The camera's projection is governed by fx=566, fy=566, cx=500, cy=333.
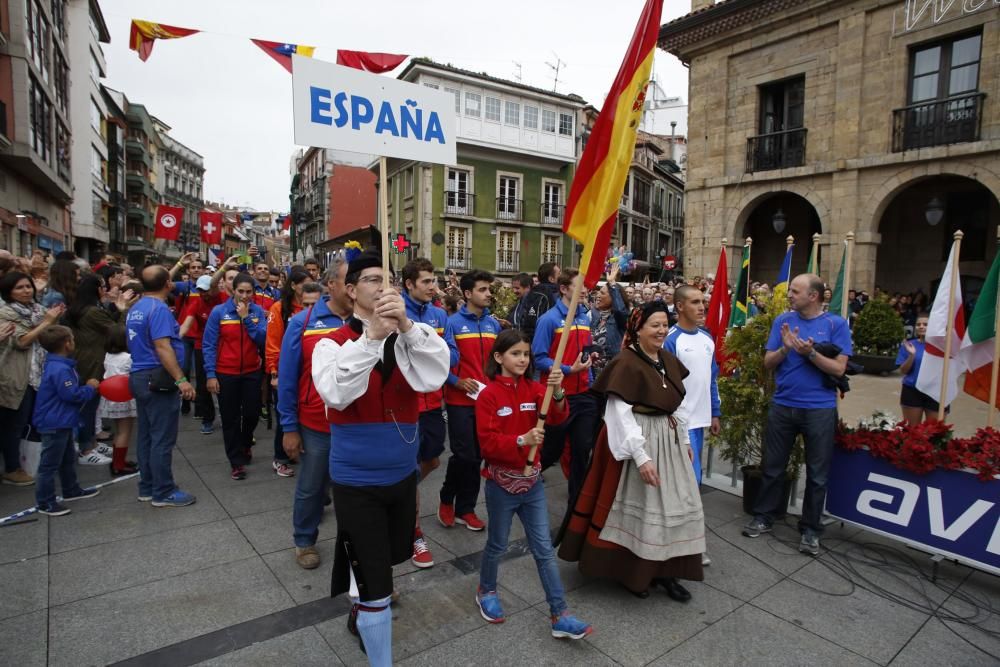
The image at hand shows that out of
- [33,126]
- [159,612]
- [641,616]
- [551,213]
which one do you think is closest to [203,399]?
[159,612]

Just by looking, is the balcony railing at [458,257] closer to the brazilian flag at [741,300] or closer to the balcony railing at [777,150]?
the balcony railing at [777,150]

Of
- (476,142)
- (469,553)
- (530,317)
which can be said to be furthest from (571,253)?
(469,553)

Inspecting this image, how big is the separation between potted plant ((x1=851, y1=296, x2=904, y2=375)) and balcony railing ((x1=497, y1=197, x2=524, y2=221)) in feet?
70.1

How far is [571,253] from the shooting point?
34375mm

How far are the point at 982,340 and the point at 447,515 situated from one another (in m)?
4.70

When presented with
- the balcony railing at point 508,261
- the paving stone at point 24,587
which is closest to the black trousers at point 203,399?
the paving stone at point 24,587

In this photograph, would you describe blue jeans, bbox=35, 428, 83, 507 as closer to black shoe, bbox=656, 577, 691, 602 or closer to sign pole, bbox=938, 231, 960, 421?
black shoe, bbox=656, 577, 691, 602

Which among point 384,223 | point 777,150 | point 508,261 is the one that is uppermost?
point 777,150

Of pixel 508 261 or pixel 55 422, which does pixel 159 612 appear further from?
pixel 508 261

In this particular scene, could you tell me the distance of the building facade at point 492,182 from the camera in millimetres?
29828

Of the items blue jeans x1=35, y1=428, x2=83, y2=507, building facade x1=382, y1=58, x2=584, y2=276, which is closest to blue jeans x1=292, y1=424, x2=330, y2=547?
blue jeans x1=35, y1=428, x2=83, y2=507

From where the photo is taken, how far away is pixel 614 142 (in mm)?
3133

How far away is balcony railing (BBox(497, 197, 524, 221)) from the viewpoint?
104ft

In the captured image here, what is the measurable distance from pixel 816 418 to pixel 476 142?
2824 centimetres
